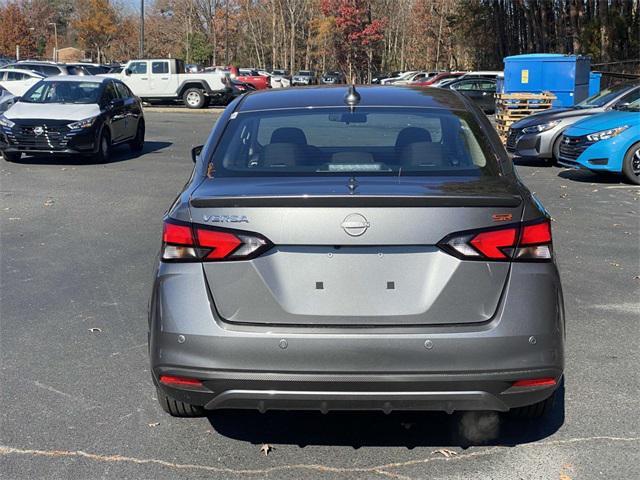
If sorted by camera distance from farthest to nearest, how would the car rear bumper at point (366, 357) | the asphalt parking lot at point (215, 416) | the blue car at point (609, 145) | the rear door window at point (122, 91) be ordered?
the rear door window at point (122, 91) → the blue car at point (609, 145) → the asphalt parking lot at point (215, 416) → the car rear bumper at point (366, 357)

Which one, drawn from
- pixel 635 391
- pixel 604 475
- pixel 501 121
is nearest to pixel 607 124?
pixel 501 121

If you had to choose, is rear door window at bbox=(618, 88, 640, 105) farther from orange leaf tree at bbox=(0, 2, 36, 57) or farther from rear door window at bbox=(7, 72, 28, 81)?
orange leaf tree at bbox=(0, 2, 36, 57)

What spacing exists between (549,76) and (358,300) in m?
19.4

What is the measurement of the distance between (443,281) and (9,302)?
4291 millimetres

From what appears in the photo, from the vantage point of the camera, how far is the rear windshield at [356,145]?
416 cm

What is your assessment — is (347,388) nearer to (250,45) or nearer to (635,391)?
(635,391)

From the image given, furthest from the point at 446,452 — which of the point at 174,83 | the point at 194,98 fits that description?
the point at 174,83

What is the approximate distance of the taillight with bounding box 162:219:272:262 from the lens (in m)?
3.53

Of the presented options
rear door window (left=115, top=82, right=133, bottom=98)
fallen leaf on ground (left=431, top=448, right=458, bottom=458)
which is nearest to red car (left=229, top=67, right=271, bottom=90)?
rear door window (left=115, top=82, right=133, bottom=98)

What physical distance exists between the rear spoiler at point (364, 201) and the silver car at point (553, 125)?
12.6m

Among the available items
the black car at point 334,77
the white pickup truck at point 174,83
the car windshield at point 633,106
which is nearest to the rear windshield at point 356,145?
the car windshield at point 633,106

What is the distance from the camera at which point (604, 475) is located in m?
3.82

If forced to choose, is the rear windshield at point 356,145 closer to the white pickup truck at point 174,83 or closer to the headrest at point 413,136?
the headrest at point 413,136

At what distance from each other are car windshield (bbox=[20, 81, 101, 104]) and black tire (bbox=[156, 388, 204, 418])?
521 inches
